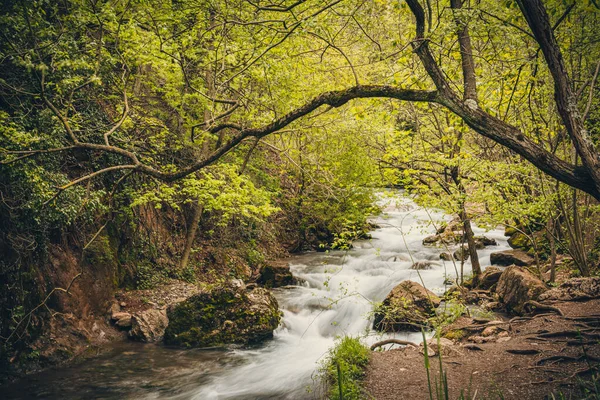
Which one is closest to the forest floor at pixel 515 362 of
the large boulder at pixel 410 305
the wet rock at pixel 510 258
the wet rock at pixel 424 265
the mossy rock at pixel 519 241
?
the large boulder at pixel 410 305

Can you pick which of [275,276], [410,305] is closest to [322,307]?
[275,276]

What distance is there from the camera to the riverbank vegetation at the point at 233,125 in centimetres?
461

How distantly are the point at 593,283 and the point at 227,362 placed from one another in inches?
314

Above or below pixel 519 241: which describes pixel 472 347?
below

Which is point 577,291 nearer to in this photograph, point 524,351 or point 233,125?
point 524,351

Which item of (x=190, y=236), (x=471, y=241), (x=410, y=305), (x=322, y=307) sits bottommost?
(x=322, y=307)

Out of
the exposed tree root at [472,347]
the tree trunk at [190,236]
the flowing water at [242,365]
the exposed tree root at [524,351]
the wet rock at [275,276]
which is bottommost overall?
the flowing water at [242,365]

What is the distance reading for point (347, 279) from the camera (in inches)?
550

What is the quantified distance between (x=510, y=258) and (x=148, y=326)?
1184 cm

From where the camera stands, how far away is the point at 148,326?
9.61 meters

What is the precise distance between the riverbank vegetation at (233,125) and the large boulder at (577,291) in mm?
649

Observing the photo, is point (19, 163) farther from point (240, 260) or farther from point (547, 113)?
point (547, 113)

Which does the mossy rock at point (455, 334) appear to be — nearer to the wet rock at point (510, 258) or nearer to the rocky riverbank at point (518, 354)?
the rocky riverbank at point (518, 354)

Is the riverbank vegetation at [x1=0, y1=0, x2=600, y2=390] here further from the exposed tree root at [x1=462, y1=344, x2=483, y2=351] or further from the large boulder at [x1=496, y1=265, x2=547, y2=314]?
the exposed tree root at [x1=462, y1=344, x2=483, y2=351]
